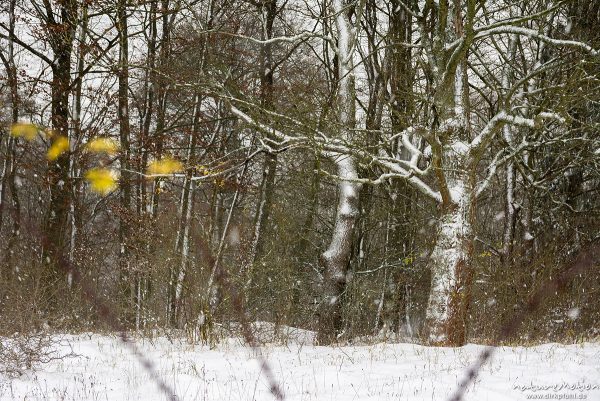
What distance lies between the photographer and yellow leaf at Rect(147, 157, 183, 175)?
41.7 ft

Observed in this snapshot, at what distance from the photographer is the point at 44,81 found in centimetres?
1160

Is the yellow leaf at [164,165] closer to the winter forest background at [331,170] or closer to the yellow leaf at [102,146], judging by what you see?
the winter forest background at [331,170]

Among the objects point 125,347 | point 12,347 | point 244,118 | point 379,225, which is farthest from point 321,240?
point 12,347

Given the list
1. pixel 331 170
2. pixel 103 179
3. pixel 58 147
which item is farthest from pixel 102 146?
pixel 331 170

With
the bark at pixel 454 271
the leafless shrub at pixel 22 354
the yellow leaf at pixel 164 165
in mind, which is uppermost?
the yellow leaf at pixel 164 165

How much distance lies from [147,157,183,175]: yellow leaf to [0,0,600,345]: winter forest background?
0.24ft

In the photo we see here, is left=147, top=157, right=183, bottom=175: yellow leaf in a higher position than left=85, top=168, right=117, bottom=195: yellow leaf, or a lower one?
higher

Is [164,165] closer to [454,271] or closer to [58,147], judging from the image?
[58,147]

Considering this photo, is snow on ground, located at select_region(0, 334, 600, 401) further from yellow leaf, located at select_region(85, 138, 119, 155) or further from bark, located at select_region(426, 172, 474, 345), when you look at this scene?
yellow leaf, located at select_region(85, 138, 119, 155)

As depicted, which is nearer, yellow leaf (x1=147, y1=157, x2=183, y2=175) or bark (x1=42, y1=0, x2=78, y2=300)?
bark (x1=42, y1=0, x2=78, y2=300)

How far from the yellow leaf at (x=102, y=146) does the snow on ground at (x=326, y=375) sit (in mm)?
6442

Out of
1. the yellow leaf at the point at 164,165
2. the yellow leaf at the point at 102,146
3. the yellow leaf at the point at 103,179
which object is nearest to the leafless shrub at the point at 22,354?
the yellow leaf at the point at 164,165

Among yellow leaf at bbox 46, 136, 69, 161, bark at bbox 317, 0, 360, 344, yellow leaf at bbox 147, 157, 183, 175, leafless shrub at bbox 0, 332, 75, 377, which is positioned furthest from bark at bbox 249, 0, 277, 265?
leafless shrub at bbox 0, 332, 75, 377

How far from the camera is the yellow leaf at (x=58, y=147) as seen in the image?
1163cm
